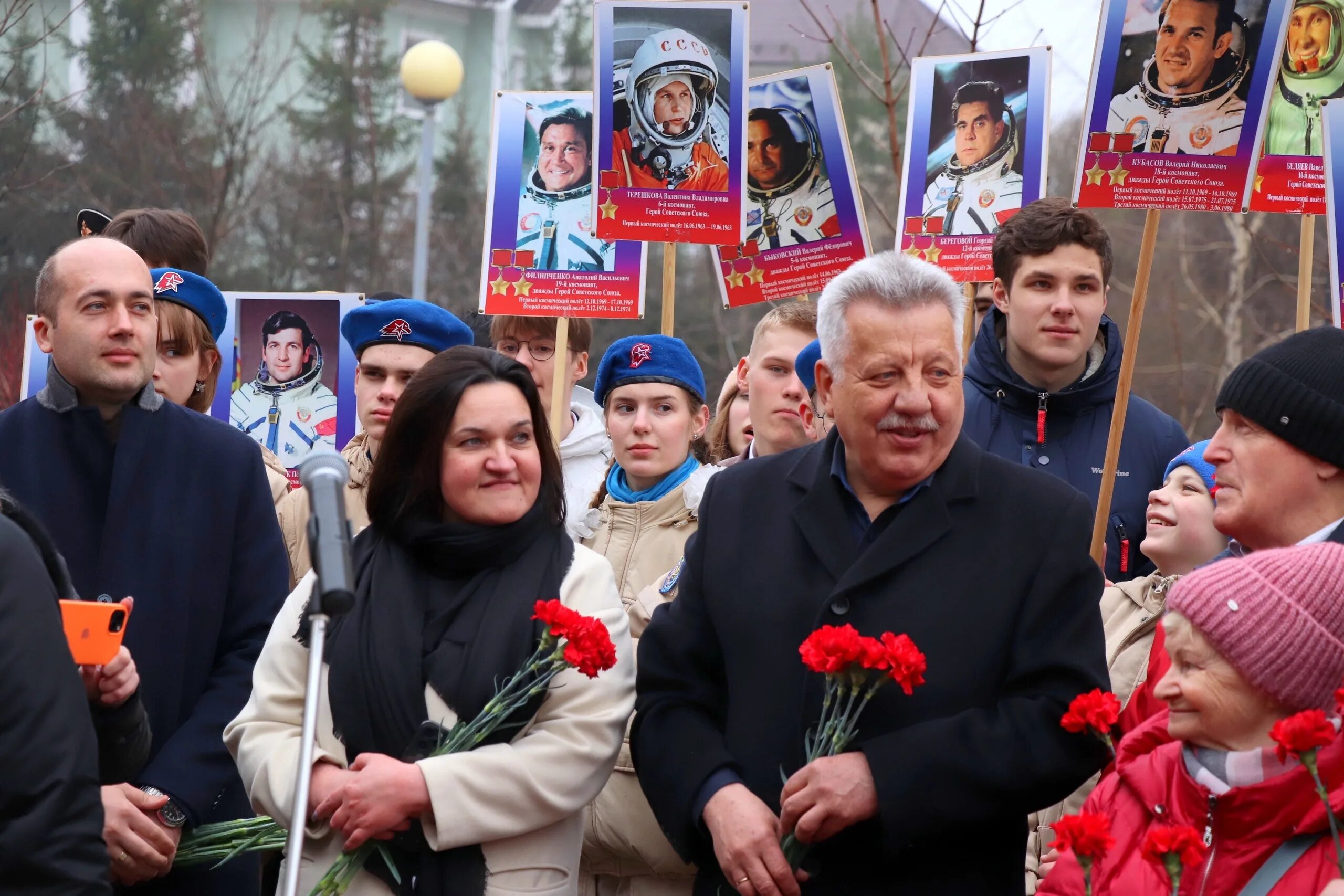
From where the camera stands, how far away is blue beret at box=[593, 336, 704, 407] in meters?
5.59

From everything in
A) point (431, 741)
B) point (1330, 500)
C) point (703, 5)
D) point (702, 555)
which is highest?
point (703, 5)

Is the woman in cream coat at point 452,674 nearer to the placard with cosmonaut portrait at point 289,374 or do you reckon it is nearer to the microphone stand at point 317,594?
the microphone stand at point 317,594

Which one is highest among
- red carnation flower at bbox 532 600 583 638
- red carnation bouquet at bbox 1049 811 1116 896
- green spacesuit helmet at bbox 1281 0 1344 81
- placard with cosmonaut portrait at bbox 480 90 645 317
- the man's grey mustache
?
green spacesuit helmet at bbox 1281 0 1344 81

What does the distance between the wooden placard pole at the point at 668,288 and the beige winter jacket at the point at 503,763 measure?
84.1 inches

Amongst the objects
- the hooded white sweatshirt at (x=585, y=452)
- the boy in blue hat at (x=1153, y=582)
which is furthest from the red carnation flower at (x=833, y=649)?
the hooded white sweatshirt at (x=585, y=452)

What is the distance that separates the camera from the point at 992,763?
3.47 m

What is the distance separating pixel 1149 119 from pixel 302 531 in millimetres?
3023

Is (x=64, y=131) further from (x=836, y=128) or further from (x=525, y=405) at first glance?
(x=525, y=405)

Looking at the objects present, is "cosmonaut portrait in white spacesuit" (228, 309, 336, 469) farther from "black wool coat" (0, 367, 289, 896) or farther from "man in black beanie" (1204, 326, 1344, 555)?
"man in black beanie" (1204, 326, 1344, 555)

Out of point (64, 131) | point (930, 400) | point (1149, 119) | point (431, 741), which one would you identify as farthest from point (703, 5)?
point (64, 131)

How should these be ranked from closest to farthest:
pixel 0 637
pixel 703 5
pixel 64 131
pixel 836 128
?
pixel 0 637
pixel 703 5
pixel 836 128
pixel 64 131

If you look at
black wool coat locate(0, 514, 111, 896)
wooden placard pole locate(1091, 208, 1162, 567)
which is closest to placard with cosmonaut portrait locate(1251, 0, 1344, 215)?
wooden placard pole locate(1091, 208, 1162, 567)

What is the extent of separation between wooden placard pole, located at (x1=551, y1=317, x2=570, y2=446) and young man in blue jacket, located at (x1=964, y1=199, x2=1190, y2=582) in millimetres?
1421

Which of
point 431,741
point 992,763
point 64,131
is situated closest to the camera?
point 992,763
